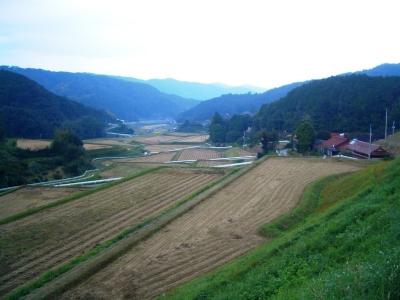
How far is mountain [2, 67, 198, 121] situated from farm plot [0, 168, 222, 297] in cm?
12782

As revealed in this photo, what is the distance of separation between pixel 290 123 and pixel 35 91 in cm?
4433

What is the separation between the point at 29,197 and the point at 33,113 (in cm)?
4588

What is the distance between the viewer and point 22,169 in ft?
103

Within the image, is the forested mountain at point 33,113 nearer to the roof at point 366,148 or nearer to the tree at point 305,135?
the tree at point 305,135

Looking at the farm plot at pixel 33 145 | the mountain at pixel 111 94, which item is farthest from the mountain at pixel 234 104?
Answer: the farm plot at pixel 33 145

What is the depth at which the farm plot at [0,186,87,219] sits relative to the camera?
57.7 feet

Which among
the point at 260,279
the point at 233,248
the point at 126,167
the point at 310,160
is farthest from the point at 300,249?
the point at 126,167

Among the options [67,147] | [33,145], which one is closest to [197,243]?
[67,147]

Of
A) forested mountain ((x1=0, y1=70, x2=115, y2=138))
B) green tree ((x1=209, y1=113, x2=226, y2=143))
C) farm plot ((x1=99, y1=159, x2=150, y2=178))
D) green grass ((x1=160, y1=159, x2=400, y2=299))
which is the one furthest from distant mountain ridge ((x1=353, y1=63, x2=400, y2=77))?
green grass ((x1=160, y1=159, x2=400, y2=299))

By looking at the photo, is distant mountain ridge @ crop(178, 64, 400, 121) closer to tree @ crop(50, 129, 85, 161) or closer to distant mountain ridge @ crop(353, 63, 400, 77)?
distant mountain ridge @ crop(353, 63, 400, 77)

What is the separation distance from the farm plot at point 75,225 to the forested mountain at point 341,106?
33859 mm

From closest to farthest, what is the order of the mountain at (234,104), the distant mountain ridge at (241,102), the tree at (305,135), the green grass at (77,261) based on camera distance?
1. the green grass at (77,261)
2. the tree at (305,135)
3. the distant mountain ridge at (241,102)
4. the mountain at (234,104)

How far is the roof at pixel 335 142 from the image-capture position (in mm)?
39522

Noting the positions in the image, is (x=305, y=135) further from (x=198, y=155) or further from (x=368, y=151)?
(x=198, y=155)
